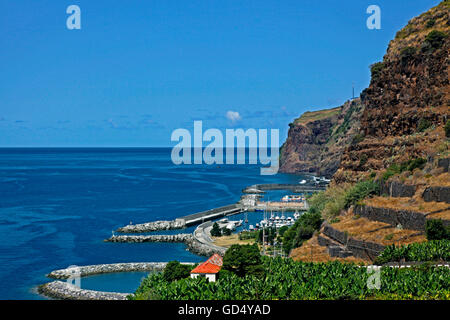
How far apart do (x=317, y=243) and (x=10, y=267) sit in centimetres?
4017

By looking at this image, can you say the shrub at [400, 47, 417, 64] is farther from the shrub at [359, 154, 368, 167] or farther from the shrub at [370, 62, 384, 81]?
the shrub at [359, 154, 368, 167]

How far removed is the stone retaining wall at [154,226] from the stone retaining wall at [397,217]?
52.8 meters

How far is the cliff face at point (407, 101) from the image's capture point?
63.5m

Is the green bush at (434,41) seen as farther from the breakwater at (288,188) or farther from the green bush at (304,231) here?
the breakwater at (288,188)

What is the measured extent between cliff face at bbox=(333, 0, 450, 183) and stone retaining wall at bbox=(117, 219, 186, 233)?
32856 mm

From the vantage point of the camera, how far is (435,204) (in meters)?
44.4

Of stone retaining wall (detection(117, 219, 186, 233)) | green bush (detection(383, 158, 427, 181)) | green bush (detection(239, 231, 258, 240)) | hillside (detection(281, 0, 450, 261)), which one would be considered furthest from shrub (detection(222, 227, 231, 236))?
green bush (detection(383, 158, 427, 181))

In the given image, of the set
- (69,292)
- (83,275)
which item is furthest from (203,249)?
(69,292)

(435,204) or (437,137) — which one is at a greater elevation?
(437,137)

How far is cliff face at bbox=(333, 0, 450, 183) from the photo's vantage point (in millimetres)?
63531

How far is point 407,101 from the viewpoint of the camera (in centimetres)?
7200

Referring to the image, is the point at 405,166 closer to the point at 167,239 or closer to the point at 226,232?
the point at 226,232
